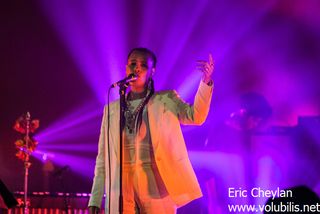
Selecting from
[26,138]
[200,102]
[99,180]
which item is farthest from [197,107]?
[26,138]

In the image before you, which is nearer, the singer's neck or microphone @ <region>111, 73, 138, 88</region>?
microphone @ <region>111, 73, 138, 88</region>

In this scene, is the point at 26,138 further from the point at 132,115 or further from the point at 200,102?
the point at 200,102

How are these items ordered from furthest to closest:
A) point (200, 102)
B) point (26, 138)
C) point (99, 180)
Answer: point (26, 138) < point (99, 180) < point (200, 102)

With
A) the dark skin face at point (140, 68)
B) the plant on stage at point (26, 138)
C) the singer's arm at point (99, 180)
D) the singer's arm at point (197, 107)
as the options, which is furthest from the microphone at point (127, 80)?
the plant on stage at point (26, 138)

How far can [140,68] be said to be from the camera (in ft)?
13.0

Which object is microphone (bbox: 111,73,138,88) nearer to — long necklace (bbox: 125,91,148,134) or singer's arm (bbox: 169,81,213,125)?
long necklace (bbox: 125,91,148,134)

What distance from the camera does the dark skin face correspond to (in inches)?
156

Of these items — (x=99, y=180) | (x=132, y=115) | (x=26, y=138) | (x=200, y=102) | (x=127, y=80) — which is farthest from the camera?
(x=26, y=138)

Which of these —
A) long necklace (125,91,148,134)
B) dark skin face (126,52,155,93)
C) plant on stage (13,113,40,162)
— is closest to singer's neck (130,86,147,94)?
dark skin face (126,52,155,93)

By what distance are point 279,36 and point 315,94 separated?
805 millimetres

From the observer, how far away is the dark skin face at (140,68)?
13.0 ft

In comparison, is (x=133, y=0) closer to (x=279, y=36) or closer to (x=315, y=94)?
(x=279, y=36)

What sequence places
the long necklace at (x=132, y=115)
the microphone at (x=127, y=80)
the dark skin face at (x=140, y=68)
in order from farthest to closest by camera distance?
the dark skin face at (x=140, y=68) → the long necklace at (x=132, y=115) → the microphone at (x=127, y=80)

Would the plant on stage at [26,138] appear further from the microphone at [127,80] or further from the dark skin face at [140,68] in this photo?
the microphone at [127,80]
